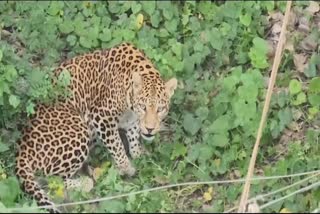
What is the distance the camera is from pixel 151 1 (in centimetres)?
1107

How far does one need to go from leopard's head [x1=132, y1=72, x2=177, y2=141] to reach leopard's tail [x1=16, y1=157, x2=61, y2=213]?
1.05 meters

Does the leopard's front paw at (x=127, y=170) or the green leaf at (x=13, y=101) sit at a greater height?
the green leaf at (x=13, y=101)

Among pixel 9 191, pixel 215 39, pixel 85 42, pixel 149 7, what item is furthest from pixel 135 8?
pixel 9 191

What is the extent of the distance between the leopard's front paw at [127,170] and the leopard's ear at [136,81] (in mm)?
811

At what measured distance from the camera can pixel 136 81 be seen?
9.05m

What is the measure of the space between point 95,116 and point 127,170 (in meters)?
0.59

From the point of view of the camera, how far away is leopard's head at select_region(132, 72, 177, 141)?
8.98 metres

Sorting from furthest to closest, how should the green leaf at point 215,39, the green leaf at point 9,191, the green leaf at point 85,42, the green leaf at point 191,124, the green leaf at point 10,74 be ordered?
1. the green leaf at point 85,42
2. the green leaf at point 215,39
3. the green leaf at point 191,124
4. the green leaf at point 10,74
5. the green leaf at point 9,191

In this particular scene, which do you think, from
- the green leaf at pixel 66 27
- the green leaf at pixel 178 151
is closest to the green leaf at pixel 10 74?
the green leaf at pixel 178 151

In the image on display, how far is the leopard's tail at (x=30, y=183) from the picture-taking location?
8.52 meters

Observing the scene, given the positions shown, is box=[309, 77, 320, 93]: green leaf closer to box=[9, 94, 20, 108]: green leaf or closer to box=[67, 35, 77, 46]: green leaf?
box=[67, 35, 77, 46]: green leaf

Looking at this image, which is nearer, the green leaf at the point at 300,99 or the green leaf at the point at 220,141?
the green leaf at the point at 220,141

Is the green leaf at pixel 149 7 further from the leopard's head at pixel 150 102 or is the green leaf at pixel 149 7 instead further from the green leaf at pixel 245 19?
the leopard's head at pixel 150 102

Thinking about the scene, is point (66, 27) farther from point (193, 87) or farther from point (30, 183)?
point (30, 183)
